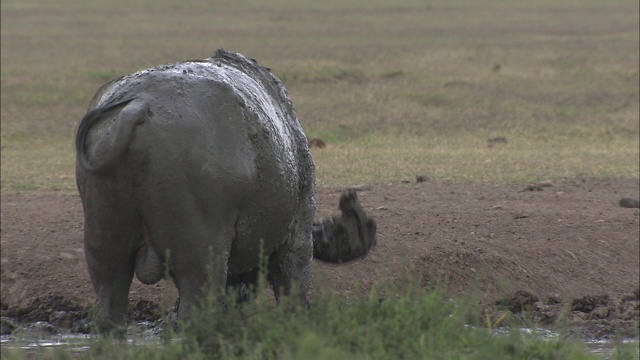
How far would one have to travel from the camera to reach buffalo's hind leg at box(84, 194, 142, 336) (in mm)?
4582

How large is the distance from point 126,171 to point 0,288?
3848 mm

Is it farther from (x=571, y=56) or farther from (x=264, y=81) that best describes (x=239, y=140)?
(x=571, y=56)

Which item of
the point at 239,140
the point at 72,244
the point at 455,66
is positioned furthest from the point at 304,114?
the point at 239,140

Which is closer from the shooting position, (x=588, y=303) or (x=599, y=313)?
(x=599, y=313)

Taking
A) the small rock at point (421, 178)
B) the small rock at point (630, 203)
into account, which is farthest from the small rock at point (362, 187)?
the small rock at point (630, 203)

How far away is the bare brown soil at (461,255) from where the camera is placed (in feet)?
25.1

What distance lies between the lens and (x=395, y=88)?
16812 millimetres

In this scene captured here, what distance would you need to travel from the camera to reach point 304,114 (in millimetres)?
15391

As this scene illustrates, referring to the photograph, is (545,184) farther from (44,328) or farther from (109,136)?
(109,136)

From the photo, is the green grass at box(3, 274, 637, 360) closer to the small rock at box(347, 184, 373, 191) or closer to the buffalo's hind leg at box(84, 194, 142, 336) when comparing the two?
the buffalo's hind leg at box(84, 194, 142, 336)

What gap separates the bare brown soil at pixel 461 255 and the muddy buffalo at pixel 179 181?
6.13 feet

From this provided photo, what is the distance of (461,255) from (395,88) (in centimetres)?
870

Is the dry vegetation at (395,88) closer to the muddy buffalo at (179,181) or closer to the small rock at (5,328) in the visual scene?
the small rock at (5,328)

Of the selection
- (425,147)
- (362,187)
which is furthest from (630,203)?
(425,147)
